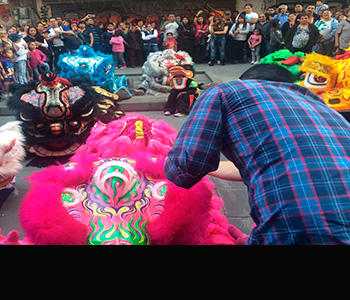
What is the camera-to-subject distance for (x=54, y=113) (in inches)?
104

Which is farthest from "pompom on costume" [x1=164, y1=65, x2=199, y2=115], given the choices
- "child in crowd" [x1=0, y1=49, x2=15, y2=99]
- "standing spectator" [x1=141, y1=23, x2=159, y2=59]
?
"child in crowd" [x1=0, y1=49, x2=15, y2=99]

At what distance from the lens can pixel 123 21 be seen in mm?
2000

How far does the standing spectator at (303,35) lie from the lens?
2.23 metres

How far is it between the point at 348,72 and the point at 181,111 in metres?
2.20

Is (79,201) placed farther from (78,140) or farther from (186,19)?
(78,140)

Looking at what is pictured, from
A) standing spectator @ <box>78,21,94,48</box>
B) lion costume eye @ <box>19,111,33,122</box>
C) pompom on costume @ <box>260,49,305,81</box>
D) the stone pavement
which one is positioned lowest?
the stone pavement

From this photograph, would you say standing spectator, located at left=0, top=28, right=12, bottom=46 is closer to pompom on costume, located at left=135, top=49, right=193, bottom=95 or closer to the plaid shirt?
the plaid shirt

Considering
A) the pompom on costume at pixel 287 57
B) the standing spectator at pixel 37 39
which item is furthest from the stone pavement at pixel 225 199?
the pompom on costume at pixel 287 57

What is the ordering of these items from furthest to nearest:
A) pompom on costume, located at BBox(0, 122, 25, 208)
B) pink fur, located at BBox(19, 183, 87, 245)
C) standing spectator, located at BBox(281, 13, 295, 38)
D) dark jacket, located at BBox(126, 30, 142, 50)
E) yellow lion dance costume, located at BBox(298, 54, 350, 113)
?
yellow lion dance costume, located at BBox(298, 54, 350, 113), dark jacket, located at BBox(126, 30, 142, 50), standing spectator, located at BBox(281, 13, 295, 38), pompom on costume, located at BBox(0, 122, 25, 208), pink fur, located at BBox(19, 183, 87, 245)

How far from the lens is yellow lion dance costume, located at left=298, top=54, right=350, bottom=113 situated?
3355 mm

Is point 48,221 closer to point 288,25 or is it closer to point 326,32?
point 288,25

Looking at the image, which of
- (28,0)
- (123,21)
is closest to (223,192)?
(123,21)

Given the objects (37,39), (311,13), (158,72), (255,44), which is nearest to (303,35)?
(255,44)

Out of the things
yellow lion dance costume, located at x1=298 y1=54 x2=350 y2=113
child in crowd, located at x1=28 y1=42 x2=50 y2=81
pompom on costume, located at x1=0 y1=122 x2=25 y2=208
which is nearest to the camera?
pompom on costume, located at x1=0 y1=122 x2=25 y2=208
